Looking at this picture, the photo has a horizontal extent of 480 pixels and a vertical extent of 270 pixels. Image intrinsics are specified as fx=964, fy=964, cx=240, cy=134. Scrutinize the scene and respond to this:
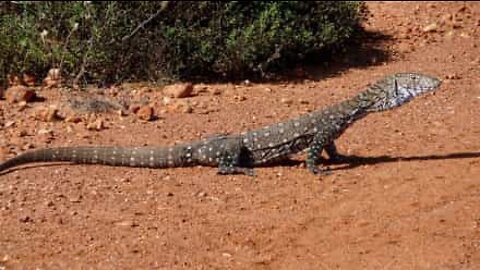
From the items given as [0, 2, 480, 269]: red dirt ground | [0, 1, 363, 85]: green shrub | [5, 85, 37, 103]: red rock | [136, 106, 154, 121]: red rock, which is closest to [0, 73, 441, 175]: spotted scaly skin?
[0, 2, 480, 269]: red dirt ground

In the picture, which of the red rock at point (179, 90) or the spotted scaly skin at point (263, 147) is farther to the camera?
the red rock at point (179, 90)

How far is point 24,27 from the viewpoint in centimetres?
1164

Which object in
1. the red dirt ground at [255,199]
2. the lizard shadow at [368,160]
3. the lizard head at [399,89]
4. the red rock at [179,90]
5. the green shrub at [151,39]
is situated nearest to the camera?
the red dirt ground at [255,199]

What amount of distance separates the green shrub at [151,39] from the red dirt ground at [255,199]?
1.96ft

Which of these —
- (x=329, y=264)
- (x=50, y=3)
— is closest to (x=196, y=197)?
(x=329, y=264)

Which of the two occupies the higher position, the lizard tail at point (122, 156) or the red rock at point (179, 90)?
the lizard tail at point (122, 156)

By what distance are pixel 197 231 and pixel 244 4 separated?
5.65 m

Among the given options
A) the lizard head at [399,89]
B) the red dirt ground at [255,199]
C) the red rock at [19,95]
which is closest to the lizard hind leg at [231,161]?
the red dirt ground at [255,199]

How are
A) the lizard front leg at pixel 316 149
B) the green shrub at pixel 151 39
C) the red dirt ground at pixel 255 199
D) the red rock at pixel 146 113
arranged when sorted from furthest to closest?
the green shrub at pixel 151 39, the red rock at pixel 146 113, the lizard front leg at pixel 316 149, the red dirt ground at pixel 255 199

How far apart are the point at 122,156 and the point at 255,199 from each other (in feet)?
4.69

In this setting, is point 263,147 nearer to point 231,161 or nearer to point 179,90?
point 231,161

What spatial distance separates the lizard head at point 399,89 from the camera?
8.52 metres

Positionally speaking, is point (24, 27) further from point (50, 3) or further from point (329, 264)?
point (329, 264)

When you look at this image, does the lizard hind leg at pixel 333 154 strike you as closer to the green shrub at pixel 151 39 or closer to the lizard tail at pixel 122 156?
the lizard tail at pixel 122 156
